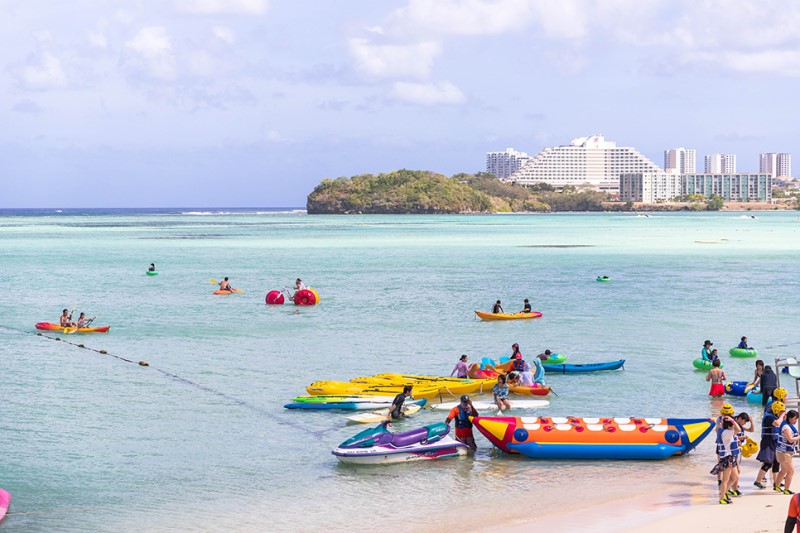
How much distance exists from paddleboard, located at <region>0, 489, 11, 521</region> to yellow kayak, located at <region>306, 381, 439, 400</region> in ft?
35.1

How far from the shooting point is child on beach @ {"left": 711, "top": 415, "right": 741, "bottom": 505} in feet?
59.1

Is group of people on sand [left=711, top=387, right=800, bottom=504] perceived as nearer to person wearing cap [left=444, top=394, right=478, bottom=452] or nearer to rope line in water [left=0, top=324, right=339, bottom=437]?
person wearing cap [left=444, top=394, right=478, bottom=452]

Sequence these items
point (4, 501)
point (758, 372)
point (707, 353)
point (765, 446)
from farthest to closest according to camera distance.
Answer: point (707, 353) → point (758, 372) → point (4, 501) → point (765, 446)

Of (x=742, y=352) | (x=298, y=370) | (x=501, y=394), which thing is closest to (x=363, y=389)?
(x=501, y=394)

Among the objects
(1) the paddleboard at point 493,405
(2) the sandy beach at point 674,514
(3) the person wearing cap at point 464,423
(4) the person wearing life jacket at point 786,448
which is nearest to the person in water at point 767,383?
(1) the paddleboard at point 493,405

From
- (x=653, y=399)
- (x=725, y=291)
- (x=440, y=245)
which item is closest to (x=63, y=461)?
(x=653, y=399)

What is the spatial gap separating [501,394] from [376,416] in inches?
141

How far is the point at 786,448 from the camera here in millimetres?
17984

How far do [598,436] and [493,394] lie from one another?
694 cm

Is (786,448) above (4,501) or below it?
above

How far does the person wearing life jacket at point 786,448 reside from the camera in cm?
1783

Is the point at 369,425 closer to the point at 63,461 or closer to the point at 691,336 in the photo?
the point at 63,461

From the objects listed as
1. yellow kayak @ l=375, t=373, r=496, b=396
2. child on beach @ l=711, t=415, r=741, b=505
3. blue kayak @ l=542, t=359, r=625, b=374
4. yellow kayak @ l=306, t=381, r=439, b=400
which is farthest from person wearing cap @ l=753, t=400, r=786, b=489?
blue kayak @ l=542, t=359, r=625, b=374

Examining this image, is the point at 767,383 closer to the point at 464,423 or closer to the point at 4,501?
the point at 464,423
